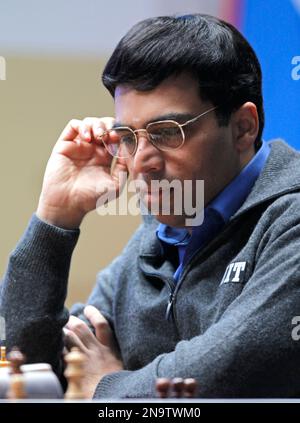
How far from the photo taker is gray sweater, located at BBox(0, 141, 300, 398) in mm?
1588

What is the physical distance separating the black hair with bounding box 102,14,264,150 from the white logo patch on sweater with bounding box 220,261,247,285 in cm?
34

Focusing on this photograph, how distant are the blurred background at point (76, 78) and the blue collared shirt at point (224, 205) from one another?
48 cm

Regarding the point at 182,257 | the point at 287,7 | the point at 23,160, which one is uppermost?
the point at 287,7

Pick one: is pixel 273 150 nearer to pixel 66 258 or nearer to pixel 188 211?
pixel 188 211

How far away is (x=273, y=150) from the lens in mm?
1978

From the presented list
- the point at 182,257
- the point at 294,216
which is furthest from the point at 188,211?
the point at 294,216

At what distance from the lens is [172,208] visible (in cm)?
193

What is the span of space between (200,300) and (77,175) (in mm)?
467

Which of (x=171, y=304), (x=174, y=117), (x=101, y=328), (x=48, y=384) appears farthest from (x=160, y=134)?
(x=48, y=384)

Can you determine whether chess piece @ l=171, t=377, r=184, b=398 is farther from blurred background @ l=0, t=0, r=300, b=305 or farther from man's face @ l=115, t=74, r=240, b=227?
blurred background @ l=0, t=0, r=300, b=305

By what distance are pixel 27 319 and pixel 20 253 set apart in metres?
0.15

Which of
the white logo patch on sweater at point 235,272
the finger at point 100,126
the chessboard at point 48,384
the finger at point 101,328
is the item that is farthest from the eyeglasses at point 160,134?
the chessboard at point 48,384

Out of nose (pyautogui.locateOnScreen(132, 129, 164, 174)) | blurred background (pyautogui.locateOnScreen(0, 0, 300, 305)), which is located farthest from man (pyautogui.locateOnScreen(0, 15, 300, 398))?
blurred background (pyautogui.locateOnScreen(0, 0, 300, 305))

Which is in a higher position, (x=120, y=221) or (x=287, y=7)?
(x=287, y=7)
